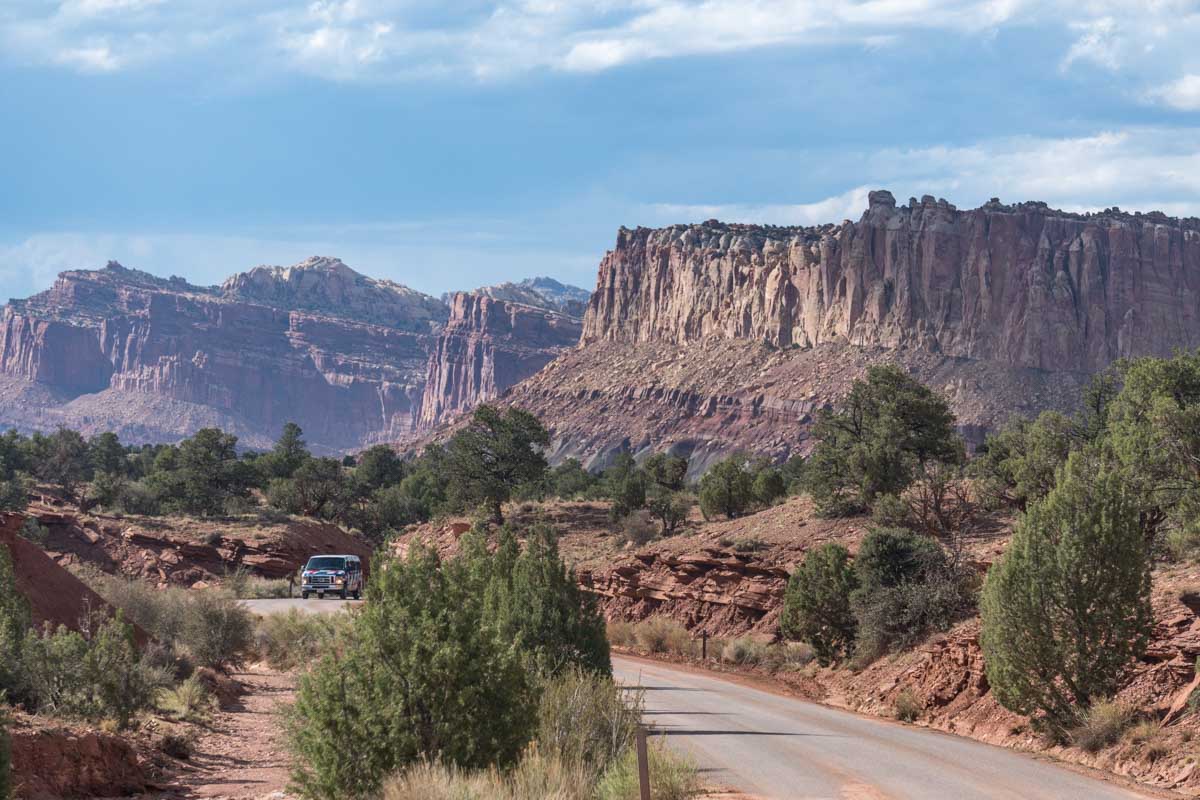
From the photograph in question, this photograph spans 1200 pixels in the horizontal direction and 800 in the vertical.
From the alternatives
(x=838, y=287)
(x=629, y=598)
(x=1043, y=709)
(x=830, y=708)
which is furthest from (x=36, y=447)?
(x=838, y=287)

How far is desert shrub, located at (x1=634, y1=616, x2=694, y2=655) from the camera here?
41.9m

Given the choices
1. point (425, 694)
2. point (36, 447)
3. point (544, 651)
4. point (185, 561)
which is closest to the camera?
point (425, 694)

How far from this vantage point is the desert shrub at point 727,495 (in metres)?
58.3

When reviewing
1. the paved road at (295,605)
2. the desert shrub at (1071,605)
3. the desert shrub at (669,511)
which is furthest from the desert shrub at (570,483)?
the desert shrub at (1071,605)

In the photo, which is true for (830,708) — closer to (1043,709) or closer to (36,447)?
(1043,709)

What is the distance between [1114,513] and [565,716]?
1127 centimetres

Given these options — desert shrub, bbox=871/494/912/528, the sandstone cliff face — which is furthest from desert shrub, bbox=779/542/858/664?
the sandstone cliff face

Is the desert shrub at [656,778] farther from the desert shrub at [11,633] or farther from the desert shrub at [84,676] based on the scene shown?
the desert shrub at [84,676]

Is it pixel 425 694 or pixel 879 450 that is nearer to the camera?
pixel 425 694

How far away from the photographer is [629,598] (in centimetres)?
4784

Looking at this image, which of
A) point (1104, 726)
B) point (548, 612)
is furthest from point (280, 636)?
point (1104, 726)

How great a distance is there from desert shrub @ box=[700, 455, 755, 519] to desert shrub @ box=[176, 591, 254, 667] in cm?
2781

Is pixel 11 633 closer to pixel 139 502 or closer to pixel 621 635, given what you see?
pixel 621 635

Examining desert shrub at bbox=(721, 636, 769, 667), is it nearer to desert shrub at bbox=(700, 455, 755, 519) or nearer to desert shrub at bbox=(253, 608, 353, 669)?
desert shrub at bbox=(253, 608, 353, 669)
